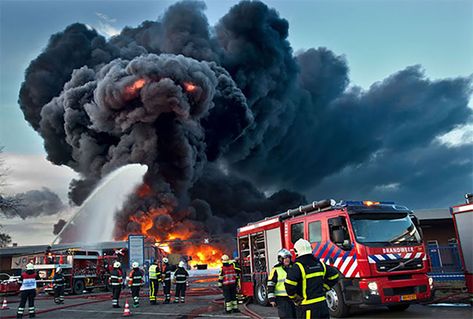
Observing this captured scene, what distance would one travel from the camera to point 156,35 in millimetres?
59031

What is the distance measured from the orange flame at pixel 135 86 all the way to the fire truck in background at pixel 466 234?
127ft

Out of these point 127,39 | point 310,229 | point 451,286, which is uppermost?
point 127,39

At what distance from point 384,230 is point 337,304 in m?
1.69

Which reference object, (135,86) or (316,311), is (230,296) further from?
(135,86)

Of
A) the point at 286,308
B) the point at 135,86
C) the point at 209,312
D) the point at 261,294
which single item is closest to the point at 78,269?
the point at 209,312

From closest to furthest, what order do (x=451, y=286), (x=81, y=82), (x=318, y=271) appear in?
(x=318, y=271) → (x=451, y=286) → (x=81, y=82)

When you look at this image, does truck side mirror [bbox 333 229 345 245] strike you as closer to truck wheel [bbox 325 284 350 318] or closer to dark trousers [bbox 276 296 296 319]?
truck wheel [bbox 325 284 350 318]

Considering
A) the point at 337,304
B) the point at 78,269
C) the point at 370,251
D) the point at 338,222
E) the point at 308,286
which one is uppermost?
the point at 338,222

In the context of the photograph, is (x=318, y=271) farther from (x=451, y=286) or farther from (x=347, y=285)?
(x=451, y=286)

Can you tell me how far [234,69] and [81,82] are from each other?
20937 mm

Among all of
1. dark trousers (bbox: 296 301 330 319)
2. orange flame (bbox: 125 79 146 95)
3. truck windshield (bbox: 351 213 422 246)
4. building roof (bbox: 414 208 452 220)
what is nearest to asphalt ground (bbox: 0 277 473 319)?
truck windshield (bbox: 351 213 422 246)

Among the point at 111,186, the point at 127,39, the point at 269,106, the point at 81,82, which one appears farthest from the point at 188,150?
the point at 127,39

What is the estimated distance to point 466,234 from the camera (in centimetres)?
921

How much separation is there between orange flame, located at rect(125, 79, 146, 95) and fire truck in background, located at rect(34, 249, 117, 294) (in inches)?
1017
